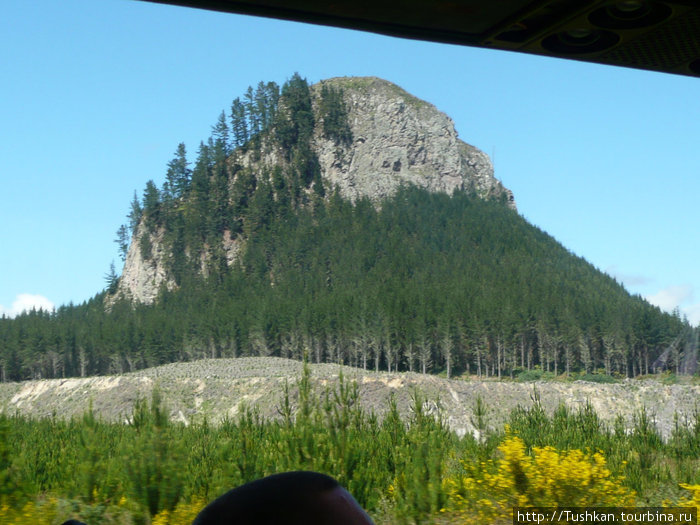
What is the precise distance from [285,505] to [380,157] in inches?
4904

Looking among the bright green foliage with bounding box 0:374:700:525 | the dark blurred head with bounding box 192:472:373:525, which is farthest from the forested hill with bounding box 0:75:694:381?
the dark blurred head with bounding box 192:472:373:525

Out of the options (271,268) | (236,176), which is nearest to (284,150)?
(236,176)

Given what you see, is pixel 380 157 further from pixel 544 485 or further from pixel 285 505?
pixel 285 505

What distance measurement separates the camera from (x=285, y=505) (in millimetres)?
912

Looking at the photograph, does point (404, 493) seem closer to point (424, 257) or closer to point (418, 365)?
point (418, 365)

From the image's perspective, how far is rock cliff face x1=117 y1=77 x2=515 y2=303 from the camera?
118 m

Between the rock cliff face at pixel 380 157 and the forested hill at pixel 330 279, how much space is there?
507mm

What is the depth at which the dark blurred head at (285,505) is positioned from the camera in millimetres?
903

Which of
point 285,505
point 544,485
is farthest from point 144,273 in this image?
point 285,505

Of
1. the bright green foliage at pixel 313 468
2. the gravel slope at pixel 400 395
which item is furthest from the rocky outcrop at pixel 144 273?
the bright green foliage at pixel 313 468

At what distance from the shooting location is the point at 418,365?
252ft

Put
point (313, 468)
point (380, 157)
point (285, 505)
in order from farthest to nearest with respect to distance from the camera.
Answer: point (380, 157) < point (313, 468) < point (285, 505)

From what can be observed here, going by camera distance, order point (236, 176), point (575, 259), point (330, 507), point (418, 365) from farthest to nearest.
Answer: point (236, 176) → point (575, 259) → point (418, 365) → point (330, 507)

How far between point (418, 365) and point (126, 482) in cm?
7284
